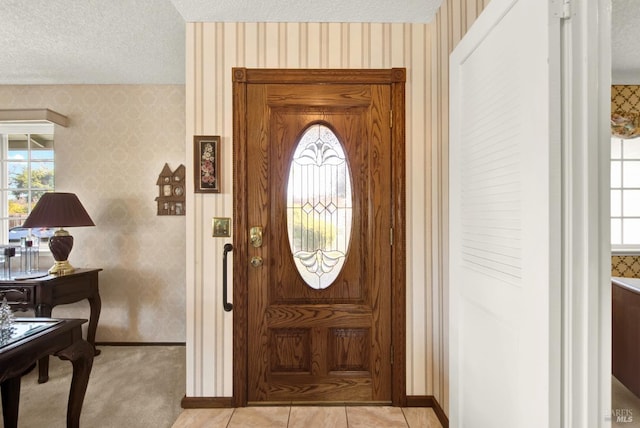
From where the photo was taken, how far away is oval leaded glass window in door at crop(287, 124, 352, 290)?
2.19 meters

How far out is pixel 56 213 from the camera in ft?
8.91

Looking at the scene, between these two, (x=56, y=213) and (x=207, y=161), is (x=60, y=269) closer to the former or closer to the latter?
(x=56, y=213)

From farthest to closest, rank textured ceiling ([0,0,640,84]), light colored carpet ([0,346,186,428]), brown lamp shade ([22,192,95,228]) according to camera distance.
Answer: brown lamp shade ([22,192,95,228])
light colored carpet ([0,346,186,428])
textured ceiling ([0,0,640,84])

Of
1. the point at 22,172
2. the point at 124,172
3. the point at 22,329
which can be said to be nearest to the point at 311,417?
the point at 22,329

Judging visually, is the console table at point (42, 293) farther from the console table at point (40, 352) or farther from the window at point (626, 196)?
the window at point (626, 196)

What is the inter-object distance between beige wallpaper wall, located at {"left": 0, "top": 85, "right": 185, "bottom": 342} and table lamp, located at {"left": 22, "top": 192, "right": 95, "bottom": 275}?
375mm

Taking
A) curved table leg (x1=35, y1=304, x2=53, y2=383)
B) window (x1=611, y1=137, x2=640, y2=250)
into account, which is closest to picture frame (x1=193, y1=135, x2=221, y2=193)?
curved table leg (x1=35, y1=304, x2=53, y2=383)

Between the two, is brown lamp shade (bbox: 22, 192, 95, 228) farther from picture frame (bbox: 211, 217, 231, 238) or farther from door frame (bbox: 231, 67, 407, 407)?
door frame (bbox: 231, 67, 407, 407)

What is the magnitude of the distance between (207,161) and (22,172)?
8.15ft

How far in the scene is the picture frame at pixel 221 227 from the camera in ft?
7.13

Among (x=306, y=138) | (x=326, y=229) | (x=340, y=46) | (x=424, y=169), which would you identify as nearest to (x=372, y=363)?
(x=326, y=229)

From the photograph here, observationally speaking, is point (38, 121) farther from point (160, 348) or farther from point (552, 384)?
point (552, 384)

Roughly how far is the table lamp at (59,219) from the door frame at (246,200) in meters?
1.62

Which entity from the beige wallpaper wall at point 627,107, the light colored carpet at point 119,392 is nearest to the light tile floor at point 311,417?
the light colored carpet at point 119,392
